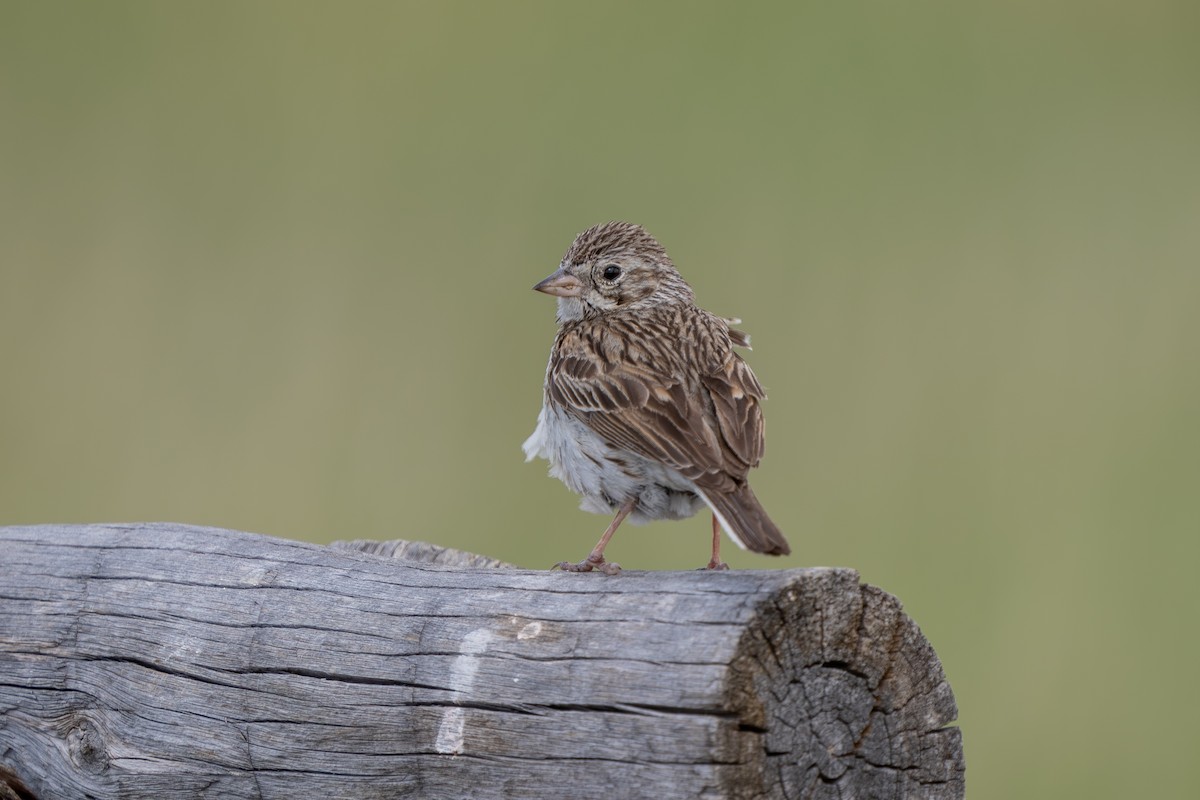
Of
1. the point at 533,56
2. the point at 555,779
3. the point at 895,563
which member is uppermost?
the point at 533,56

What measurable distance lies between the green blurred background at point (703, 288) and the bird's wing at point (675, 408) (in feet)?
8.38

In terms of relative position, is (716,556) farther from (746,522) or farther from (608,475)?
(746,522)

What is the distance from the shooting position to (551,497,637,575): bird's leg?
12.3 feet

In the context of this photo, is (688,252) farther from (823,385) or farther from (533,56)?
(533,56)

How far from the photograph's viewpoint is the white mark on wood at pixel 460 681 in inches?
121

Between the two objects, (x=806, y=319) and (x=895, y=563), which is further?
(x=806, y=319)

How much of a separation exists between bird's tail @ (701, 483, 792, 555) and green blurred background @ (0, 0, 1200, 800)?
10.2 ft

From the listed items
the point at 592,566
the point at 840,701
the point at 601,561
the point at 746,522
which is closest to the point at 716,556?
the point at 601,561

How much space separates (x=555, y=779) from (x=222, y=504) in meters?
5.23

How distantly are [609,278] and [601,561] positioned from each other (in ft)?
4.47

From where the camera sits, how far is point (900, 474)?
Answer: 7355 millimetres

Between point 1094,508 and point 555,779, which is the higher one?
point 1094,508

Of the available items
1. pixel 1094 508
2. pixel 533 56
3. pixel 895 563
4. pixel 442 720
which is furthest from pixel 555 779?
pixel 533 56

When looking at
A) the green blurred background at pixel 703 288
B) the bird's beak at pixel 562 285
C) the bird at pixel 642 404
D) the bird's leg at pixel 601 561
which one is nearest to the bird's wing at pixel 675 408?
the bird at pixel 642 404
